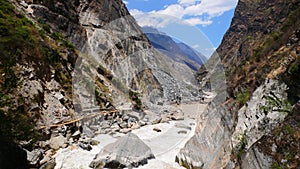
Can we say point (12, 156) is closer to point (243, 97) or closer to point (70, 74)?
point (243, 97)

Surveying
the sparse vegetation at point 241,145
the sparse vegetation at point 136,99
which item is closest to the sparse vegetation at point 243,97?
the sparse vegetation at point 241,145

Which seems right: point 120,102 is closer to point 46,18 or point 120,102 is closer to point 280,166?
point 46,18

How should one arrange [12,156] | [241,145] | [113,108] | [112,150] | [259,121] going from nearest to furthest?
[259,121] < [241,145] < [12,156] < [112,150] < [113,108]

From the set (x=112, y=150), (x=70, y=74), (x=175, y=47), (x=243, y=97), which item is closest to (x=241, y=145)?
(x=243, y=97)

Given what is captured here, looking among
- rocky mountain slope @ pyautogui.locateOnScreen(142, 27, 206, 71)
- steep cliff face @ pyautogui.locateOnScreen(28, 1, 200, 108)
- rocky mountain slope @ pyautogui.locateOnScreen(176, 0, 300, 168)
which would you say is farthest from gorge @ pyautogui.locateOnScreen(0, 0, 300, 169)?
rocky mountain slope @ pyautogui.locateOnScreen(142, 27, 206, 71)

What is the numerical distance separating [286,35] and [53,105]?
15.1 metres

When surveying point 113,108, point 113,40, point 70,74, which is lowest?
point 113,108

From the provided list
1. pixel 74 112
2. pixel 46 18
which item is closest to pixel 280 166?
pixel 74 112

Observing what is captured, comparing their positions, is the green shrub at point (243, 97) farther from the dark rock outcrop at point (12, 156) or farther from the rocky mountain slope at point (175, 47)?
the dark rock outcrop at point (12, 156)

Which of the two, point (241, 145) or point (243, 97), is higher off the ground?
point (243, 97)

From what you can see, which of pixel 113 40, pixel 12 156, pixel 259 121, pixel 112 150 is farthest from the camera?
pixel 113 40

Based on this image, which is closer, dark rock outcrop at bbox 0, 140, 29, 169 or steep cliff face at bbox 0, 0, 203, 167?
dark rock outcrop at bbox 0, 140, 29, 169

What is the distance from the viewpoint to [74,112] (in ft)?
64.1

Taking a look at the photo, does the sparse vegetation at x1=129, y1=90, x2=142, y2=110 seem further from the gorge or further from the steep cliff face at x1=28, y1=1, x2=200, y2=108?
the steep cliff face at x1=28, y1=1, x2=200, y2=108
